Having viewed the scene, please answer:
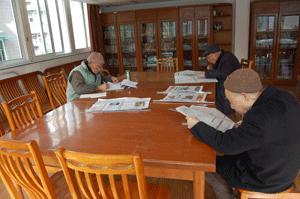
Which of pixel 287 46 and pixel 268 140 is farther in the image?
pixel 287 46

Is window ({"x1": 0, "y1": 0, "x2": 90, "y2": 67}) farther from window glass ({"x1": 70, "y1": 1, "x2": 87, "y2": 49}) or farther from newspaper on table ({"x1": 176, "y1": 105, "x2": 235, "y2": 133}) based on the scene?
newspaper on table ({"x1": 176, "y1": 105, "x2": 235, "y2": 133})

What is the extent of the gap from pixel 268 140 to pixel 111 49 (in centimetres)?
535

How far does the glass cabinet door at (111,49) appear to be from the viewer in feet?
18.8

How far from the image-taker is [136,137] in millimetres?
1287

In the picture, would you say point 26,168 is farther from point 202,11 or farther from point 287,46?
point 287,46

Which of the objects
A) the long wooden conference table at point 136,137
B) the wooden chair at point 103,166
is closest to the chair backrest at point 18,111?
the long wooden conference table at point 136,137

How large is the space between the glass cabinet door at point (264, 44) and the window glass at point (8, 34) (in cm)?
480

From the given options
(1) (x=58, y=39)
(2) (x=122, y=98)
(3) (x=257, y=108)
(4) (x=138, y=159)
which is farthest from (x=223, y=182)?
(1) (x=58, y=39)

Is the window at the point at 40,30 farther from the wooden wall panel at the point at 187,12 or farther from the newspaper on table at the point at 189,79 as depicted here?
the newspaper on table at the point at 189,79

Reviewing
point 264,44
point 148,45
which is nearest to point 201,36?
point 148,45

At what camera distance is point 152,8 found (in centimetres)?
536

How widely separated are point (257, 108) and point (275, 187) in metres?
0.44

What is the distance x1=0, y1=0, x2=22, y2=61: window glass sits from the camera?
131 inches

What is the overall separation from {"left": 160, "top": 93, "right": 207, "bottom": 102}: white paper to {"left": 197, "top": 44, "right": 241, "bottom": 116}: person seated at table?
686 millimetres
